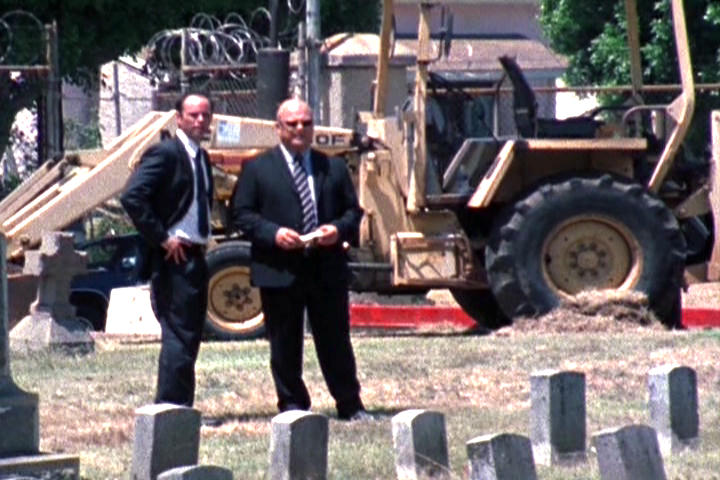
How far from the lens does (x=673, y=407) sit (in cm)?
969

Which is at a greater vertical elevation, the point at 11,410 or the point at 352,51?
the point at 352,51

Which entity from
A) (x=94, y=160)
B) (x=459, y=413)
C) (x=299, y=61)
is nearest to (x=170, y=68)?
(x=299, y=61)

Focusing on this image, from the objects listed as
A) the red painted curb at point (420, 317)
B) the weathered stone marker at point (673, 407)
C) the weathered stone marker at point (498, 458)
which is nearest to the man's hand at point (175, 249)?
the weathered stone marker at point (673, 407)

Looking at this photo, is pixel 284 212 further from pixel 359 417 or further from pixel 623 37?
pixel 623 37

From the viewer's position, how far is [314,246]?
10492 mm

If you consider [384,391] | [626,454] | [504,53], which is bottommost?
[384,391]

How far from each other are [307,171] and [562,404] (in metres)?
2.08


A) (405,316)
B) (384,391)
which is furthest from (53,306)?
(405,316)

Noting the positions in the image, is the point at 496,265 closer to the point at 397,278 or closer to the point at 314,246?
the point at 397,278

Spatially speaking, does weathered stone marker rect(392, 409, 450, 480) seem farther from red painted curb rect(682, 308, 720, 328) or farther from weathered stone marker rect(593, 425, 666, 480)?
red painted curb rect(682, 308, 720, 328)

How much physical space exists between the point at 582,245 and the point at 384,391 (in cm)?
447

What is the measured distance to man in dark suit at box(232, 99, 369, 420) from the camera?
10555 millimetres

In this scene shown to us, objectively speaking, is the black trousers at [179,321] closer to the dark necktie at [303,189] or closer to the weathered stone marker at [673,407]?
the dark necktie at [303,189]

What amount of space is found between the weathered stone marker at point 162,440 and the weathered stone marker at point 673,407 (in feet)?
7.92
